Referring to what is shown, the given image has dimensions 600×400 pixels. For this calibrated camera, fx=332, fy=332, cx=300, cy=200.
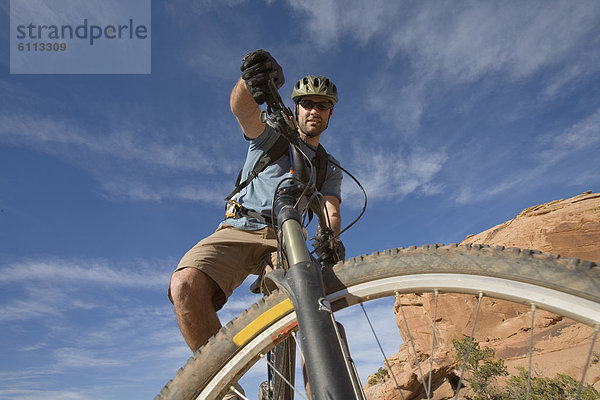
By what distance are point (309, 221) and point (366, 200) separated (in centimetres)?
48

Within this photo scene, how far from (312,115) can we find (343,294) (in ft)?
5.80

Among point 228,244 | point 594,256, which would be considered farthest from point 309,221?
point 594,256

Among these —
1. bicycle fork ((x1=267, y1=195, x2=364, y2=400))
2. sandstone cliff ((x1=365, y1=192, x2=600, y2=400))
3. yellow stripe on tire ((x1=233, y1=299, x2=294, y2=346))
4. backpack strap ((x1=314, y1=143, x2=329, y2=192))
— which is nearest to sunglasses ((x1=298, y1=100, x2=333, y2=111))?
backpack strap ((x1=314, y1=143, x2=329, y2=192))

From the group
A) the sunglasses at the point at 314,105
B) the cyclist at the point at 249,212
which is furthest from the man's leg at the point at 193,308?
the sunglasses at the point at 314,105

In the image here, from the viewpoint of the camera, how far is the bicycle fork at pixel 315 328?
124cm

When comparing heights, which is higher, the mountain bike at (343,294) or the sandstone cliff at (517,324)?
the sandstone cliff at (517,324)

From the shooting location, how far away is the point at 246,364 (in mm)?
1645

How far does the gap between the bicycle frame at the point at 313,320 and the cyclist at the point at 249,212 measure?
0.30 meters

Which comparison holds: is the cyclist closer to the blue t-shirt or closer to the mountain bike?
the blue t-shirt

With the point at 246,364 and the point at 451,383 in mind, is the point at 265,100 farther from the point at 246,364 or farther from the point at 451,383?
the point at 451,383

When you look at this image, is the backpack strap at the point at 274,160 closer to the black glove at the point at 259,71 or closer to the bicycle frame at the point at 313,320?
the bicycle frame at the point at 313,320

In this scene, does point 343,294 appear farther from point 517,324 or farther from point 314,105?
point 517,324

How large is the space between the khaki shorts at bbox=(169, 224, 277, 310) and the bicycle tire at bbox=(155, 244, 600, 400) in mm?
752

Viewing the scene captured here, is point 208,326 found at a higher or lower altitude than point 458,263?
higher
